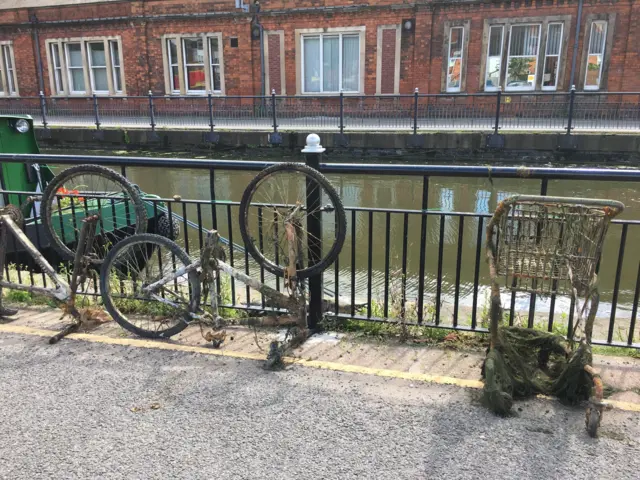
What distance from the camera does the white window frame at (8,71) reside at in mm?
25109

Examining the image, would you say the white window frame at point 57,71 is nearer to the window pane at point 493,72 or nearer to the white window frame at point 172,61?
the white window frame at point 172,61

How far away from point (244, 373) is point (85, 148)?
1914cm

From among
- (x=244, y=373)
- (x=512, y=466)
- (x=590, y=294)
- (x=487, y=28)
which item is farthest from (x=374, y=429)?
(x=487, y=28)

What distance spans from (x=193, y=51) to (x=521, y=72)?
13.0m

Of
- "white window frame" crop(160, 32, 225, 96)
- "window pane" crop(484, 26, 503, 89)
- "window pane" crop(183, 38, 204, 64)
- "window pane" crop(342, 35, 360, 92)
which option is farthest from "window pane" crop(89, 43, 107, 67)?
"window pane" crop(484, 26, 503, 89)

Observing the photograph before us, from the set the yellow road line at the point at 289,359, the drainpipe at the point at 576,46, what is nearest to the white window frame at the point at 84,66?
the drainpipe at the point at 576,46

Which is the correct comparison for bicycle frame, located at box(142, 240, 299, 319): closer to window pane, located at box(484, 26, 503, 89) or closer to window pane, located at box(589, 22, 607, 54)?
window pane, located at box(484, 26, 503, 89)

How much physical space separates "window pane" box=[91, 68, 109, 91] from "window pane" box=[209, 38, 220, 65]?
5351mm

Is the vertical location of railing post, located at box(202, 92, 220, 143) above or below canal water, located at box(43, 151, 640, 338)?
above

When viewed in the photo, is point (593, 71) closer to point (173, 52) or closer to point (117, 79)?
point (173, 52)

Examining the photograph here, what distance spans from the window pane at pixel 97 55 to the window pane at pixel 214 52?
5.05 m

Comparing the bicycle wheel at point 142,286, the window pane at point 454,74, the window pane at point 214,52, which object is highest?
the window pane at point 214,52

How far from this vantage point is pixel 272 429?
2793 millimetres

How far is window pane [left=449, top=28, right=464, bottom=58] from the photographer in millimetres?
20141
